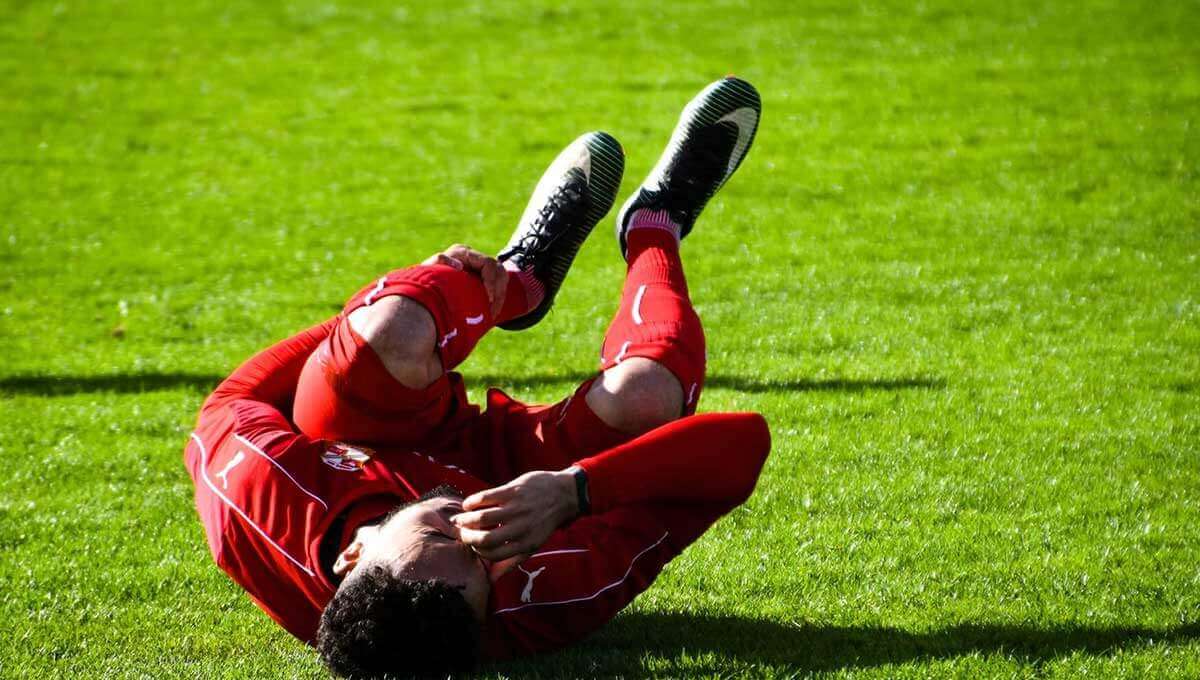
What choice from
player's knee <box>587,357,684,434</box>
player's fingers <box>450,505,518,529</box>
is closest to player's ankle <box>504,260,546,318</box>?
player's knee <box>587,357,684,434</box>

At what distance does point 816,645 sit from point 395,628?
51.3 inches

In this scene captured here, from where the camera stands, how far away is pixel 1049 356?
7324 mm

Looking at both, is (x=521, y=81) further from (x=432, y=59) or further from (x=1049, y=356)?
(x=1049, y=356)

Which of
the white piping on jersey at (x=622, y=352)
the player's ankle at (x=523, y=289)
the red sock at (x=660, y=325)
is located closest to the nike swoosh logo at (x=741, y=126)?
the red sock at (x=660, y=325)

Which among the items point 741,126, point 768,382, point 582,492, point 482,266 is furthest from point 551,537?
point 768,382

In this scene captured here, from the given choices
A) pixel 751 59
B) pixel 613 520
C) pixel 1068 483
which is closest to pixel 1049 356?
pixel 1068 483

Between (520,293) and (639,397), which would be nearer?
(639,397)

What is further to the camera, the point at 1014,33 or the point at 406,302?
the point at 1014,33

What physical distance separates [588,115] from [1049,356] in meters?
7.68

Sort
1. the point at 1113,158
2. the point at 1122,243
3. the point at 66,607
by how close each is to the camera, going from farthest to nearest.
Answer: the point at 1113,158 < the point at 1122,243 < the point at 66,607

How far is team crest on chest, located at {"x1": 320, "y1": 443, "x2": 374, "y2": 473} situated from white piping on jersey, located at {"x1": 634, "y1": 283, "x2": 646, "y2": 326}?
38.9 inches

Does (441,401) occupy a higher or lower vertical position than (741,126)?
lower

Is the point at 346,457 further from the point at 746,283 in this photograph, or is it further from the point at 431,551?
the point at 746,283

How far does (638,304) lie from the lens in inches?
183
